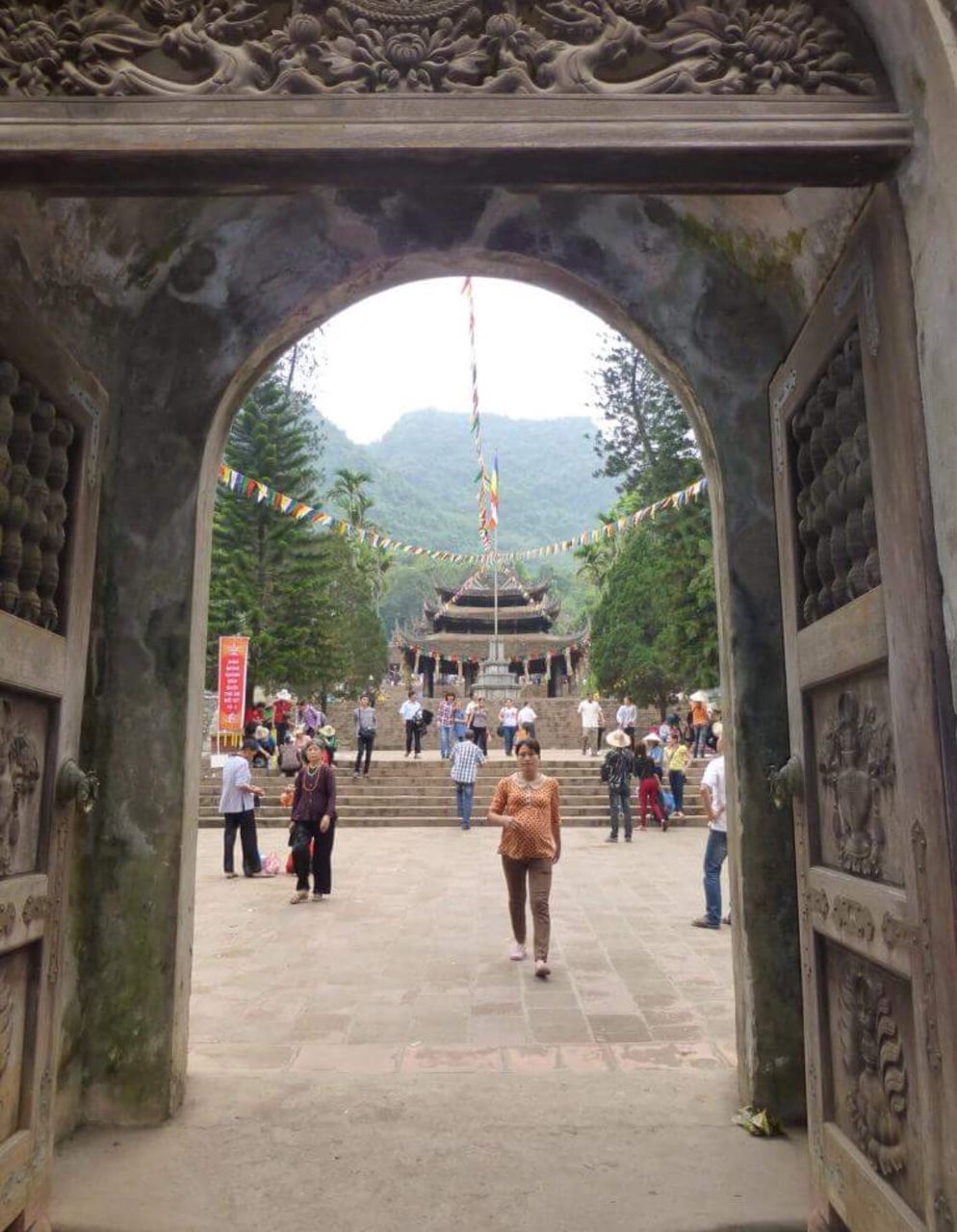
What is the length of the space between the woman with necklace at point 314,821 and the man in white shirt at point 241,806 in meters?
0.86

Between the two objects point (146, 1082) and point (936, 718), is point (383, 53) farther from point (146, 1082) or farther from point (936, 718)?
point (146, 1082)

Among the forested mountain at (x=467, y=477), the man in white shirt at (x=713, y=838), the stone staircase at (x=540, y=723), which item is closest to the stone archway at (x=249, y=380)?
the man in white shirt at (x=713, y=838)

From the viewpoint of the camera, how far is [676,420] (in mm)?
23516

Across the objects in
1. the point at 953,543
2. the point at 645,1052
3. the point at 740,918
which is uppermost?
the point at 953,543

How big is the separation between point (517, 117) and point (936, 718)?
72.0 inches

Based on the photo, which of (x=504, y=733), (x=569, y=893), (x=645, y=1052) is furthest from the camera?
(x=504, y=733)

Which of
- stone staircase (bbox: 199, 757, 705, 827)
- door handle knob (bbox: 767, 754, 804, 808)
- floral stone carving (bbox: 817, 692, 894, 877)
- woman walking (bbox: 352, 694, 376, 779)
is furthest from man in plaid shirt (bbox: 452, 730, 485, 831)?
floral stone carving (bbox: 817, 692, 894, 877)

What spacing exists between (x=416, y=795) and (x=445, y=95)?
1513 cm

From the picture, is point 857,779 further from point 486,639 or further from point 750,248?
point 486,639

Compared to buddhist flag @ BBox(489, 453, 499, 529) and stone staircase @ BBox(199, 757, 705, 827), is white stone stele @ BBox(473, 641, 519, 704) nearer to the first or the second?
buddhist flag @ BBox(489, 453, 499, 529)

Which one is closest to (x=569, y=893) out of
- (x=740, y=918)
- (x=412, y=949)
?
(x=412, y=949)

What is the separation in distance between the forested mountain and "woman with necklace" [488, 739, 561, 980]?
87544 mm

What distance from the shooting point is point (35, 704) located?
9.39ft

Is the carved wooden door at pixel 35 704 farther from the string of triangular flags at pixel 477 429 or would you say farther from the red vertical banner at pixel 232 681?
the red vertical banner at pixel 232 681
